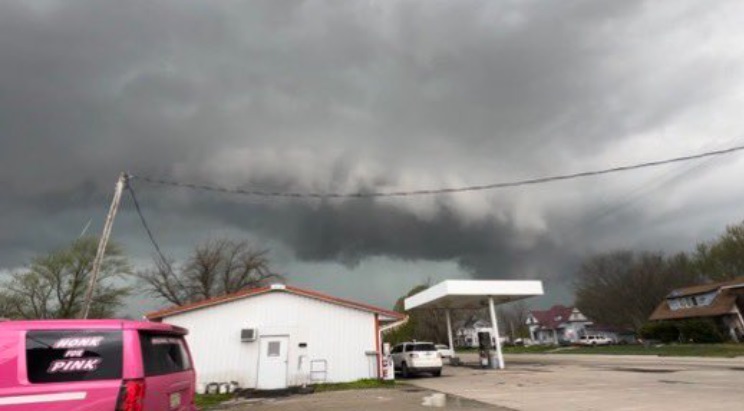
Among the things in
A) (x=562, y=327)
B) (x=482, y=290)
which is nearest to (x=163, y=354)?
(x=482, y=290)

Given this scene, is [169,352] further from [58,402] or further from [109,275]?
[109,275]

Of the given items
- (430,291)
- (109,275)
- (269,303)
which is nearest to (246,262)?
(109,275)

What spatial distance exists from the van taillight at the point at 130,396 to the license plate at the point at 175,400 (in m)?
0.65

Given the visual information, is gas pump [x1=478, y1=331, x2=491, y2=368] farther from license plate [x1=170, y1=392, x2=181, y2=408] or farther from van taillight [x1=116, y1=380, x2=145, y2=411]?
van taillight [x1=116, y1=380, x2=145, y2=411]

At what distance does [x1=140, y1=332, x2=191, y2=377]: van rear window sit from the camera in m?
4.77

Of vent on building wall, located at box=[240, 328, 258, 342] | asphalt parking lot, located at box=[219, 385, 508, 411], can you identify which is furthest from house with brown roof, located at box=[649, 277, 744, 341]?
vent on building wall, located at box=[240, 328, 258, 342]

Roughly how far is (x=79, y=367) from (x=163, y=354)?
910 millimetres

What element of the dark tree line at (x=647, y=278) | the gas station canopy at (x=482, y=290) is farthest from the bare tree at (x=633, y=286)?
the gas station canopy at (x=482, y=290)

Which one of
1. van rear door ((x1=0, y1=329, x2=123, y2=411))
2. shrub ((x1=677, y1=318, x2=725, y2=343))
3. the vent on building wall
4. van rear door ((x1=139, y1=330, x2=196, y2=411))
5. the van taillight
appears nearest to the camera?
van rear door ((x1=0, y1=329, x2=123, y2=411))

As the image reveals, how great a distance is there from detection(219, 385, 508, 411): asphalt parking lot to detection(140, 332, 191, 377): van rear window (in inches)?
292

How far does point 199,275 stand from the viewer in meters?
53.6

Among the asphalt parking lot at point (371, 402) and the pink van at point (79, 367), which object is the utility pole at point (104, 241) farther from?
the pink van at point (79, 367)

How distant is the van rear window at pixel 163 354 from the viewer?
4.77 meters

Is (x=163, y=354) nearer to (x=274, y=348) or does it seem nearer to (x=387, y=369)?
(x=274, y=348)
